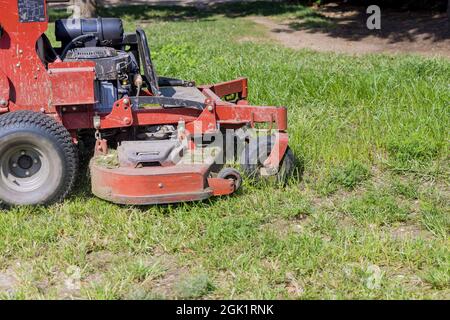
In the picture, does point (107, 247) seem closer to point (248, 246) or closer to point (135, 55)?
point (248, 246)

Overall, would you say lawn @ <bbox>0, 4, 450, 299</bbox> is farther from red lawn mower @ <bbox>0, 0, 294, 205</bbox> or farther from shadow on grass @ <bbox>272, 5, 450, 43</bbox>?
shadow on grass @ <bbox>272, 5, 450, 43</bbox>

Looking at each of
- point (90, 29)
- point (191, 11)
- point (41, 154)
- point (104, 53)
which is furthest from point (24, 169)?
point (191, 11)

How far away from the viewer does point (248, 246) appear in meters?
4.54

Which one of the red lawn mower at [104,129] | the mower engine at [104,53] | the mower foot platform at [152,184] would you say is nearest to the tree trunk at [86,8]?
the mower engine at [104,53]

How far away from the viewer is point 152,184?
4.93 metres

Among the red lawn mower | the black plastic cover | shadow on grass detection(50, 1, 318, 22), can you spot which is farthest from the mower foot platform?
shadow on grass detection(50, 1, 318, 22)

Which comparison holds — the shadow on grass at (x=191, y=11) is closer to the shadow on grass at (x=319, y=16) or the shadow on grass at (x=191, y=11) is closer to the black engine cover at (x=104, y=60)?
the shadow on grass at (x=319, y=16)

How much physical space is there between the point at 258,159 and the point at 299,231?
82 cm

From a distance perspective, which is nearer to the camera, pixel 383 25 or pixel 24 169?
pixel 24 169

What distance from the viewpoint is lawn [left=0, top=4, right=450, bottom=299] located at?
4.08 metres

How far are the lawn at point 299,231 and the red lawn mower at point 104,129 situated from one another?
0.56 ft

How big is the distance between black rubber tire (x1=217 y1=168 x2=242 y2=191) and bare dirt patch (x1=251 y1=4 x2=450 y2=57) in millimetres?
8449

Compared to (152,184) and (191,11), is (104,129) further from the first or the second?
(191,11)

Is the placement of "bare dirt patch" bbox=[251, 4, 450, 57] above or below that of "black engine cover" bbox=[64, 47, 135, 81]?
below
